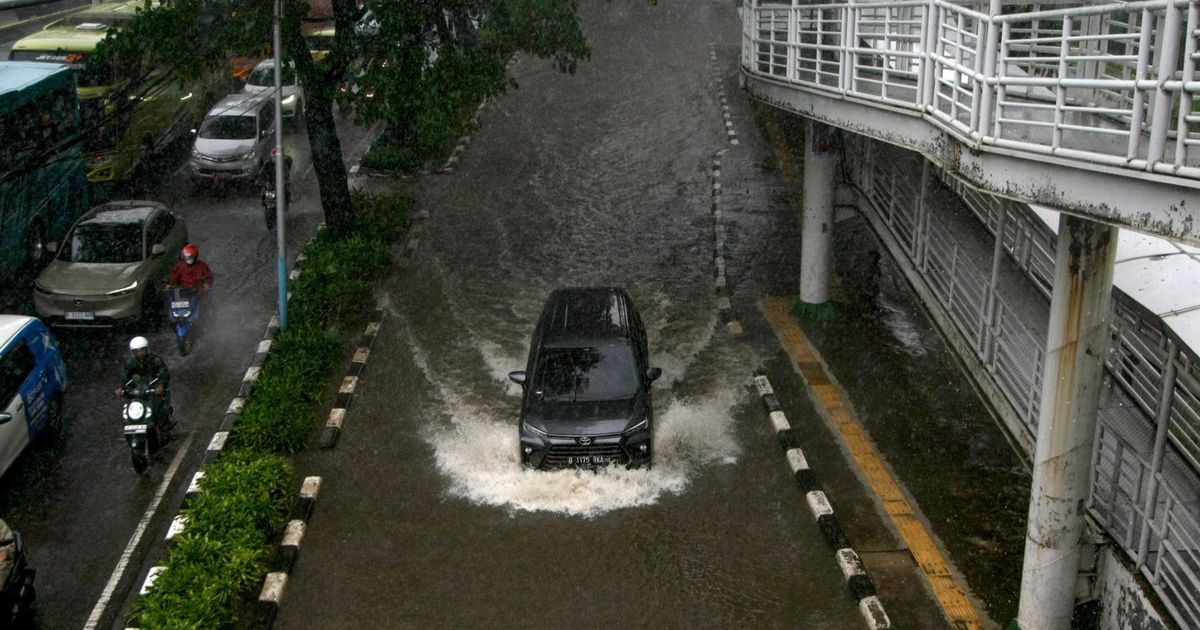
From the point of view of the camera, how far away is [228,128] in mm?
22531

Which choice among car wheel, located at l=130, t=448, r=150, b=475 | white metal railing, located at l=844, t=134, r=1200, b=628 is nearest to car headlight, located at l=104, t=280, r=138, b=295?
car wheel, located at l=130, t=448, r=150, b=475

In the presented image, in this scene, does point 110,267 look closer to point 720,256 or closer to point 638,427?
point 638,427

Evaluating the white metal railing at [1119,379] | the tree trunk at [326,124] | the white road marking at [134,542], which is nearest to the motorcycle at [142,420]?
the white road marking at [134,542]

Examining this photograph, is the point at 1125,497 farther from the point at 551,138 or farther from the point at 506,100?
the point at 506,100

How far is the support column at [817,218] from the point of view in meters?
15.8

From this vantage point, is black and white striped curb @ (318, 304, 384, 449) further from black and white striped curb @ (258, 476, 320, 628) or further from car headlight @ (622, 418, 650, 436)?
car headlight @ (622, 418, 650, 436)

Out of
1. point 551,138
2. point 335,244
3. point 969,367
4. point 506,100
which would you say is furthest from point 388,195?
point 969,367

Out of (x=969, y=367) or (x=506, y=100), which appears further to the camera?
(x=506, y=100)

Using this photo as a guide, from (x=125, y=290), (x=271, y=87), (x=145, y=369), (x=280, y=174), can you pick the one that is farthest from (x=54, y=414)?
(x=271, y=87)

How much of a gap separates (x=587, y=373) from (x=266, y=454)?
380 centimetres

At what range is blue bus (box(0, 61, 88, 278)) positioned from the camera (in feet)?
56.8

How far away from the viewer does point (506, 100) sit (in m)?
29.9

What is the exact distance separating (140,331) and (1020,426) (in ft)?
41.5

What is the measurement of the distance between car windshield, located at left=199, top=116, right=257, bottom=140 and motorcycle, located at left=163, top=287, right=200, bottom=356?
769 centimetres
